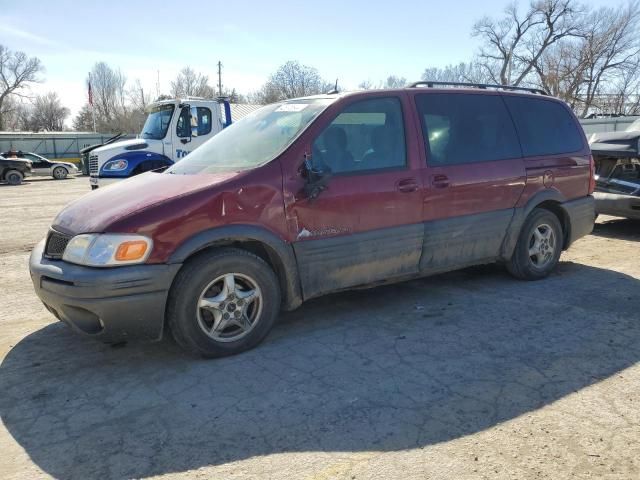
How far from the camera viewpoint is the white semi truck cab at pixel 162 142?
1127cm

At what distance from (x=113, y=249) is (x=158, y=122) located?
937 cm

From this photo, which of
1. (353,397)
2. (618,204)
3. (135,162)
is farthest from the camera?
(135,162)

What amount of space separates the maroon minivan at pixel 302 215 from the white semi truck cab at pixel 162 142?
7346 millimetres

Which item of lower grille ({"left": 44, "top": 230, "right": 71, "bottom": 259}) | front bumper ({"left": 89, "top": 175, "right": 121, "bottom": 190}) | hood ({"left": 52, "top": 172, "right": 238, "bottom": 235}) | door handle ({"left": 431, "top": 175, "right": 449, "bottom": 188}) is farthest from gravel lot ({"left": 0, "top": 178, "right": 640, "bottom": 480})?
front bumper ({"left": 89, "top": 175, "right": 121, "bottom": 190})

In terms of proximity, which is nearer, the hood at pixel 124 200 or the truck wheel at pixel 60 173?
the hood at pixel 124 200

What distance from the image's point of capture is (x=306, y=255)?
12.7 ft

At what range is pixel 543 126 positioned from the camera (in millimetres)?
5438

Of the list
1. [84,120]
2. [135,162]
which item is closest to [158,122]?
[135,162]

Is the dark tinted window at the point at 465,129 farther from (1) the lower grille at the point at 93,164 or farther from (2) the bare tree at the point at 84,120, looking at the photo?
(2) the bare tree at the point at 84,120

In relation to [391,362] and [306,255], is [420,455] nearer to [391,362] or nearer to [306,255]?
[391,362]

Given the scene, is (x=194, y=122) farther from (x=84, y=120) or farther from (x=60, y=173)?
(x=84, y=120)

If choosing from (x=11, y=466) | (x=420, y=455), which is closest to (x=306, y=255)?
(x=420, y=455)

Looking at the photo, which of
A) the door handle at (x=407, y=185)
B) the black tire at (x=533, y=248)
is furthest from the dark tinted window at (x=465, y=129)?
the black tire at (x=533, y=248)

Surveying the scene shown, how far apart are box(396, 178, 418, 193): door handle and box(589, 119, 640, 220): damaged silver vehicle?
4.73 metres
